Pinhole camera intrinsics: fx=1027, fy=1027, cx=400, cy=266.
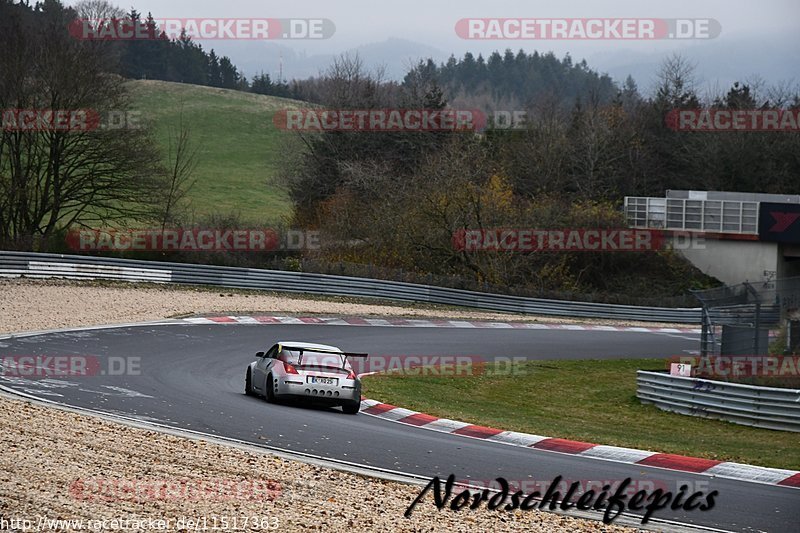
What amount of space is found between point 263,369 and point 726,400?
29.8 feet

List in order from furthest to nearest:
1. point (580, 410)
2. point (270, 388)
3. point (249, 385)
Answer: point (580, 410)
point (249, 385)
point (270, 388)

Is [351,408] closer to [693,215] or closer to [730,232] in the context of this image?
[730,232]

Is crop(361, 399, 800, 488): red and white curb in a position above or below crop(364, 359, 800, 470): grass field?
above

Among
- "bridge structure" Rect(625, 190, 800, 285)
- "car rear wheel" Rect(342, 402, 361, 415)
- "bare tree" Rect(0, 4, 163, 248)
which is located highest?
"bare tree" Rect(0, 4, 163, 248)

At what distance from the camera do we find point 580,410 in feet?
72.7

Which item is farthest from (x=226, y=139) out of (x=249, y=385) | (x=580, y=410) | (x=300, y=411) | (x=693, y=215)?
(x=300, y=411)

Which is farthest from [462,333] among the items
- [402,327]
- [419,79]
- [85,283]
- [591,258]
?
[419,79]

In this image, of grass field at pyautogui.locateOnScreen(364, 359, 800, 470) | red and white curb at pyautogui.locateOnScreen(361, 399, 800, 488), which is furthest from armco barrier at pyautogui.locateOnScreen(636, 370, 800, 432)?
red and white curb at pyautogui.locateOnScreen(361, 399, 800, 488)

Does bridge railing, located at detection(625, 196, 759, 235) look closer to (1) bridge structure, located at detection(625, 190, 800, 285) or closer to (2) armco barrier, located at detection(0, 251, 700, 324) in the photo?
(1) bridge structure, located at detection(625, 190, 800, 285)

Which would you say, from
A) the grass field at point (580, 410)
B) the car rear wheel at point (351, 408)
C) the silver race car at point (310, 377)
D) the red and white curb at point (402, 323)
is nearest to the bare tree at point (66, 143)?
the red and white curb at point (402, 323)

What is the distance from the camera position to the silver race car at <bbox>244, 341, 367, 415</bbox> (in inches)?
674

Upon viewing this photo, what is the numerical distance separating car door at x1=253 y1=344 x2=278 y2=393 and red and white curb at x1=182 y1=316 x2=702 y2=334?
1271 cm

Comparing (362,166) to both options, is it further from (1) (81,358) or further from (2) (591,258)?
(1) (81,358)

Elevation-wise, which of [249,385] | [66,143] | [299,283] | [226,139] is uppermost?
[226,139]
